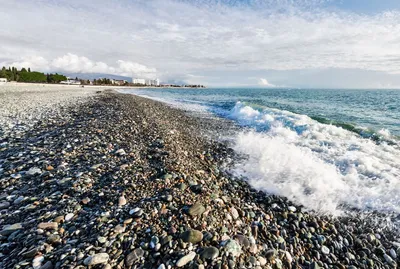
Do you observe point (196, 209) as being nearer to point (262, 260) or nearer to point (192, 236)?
point (192, 236)

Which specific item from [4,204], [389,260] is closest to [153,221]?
[4,204]

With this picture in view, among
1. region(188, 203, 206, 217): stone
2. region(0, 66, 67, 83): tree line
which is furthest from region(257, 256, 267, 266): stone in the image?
region(0, 66, 67, 83): tree line

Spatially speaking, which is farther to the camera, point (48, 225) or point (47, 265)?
point (48, 225)

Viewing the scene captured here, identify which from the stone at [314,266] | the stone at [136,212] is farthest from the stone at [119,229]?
the stone at [314,266]

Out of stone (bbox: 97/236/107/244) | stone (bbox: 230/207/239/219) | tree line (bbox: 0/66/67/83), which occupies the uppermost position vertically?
tree line (bbox: 0/66/67/83)

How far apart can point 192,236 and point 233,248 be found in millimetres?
568

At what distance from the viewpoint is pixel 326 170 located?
6430mm

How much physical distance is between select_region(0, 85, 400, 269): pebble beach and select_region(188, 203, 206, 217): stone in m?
0.02

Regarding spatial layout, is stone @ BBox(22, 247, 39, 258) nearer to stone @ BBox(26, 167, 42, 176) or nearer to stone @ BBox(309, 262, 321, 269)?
stone @ BBox(26, 167, 42, 176)

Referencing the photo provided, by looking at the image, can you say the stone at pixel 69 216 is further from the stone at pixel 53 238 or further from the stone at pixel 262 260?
the stone at pixel 262 260

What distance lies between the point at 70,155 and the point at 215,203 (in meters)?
4.19

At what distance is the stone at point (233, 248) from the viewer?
9.52 ft

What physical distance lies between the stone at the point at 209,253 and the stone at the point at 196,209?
0.73m

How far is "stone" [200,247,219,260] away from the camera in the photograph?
276 cm
